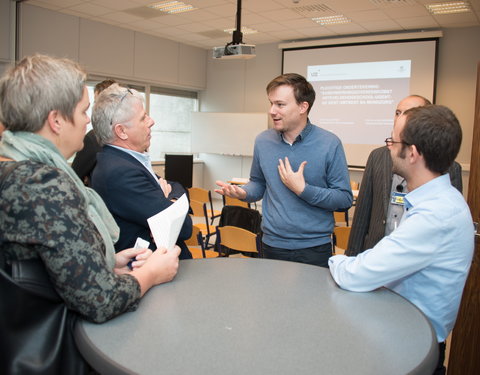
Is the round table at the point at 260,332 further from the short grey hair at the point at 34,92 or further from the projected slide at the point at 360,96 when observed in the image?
the projected slide at the point at 360,96

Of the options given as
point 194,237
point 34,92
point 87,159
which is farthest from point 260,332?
point 194,237

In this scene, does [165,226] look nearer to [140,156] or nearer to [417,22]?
[140,156]

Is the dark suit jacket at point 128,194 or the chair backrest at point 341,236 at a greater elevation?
the dark suit jacket at point 128,194

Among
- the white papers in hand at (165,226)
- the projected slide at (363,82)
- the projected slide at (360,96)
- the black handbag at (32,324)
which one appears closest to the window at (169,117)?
the projected slide at (363,82)

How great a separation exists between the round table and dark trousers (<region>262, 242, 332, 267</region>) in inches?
30.5

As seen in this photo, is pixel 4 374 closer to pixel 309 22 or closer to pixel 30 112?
pixel 30 112

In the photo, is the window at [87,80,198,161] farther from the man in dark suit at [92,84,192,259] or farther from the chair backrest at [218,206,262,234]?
the man in dark suit at [92,84,192,259]

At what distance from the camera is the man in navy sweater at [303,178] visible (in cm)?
214

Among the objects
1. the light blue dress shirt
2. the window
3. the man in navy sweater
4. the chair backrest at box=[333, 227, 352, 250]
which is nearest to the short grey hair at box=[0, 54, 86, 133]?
the light blue dress shirt

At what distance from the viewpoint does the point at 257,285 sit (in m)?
1.32

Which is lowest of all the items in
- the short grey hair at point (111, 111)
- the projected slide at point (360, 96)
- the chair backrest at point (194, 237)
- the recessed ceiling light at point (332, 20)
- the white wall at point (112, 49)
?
the chair backrest at point (194, 237)

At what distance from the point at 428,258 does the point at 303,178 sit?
34.9 inches

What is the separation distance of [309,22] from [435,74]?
7.21 feet

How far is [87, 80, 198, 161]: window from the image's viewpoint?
8602mm
